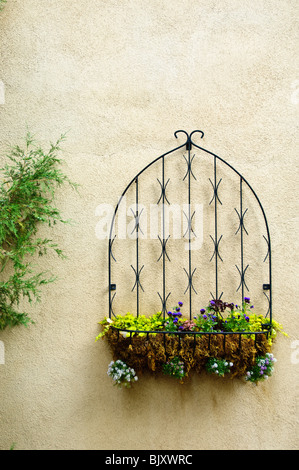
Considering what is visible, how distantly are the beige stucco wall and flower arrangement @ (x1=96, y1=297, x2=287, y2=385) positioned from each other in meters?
0.20

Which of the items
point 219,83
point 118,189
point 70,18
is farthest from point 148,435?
point 70,18

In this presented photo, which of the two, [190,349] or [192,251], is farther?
[192,251]

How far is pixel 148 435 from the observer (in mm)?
2406

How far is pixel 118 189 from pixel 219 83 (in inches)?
39.5

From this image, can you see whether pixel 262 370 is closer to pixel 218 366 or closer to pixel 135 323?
pixel 218 366

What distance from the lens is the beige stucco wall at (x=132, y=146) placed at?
7.91 feet

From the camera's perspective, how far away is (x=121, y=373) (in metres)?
2.27

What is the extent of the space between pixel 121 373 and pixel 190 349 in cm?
44

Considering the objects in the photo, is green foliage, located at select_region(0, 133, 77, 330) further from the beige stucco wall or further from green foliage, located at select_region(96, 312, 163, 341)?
Result: green foliage, located at select_region(96, 312, 163, 341)

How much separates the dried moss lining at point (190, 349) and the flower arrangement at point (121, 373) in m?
0.05

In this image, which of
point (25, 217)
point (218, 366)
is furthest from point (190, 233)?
point (25, 217)

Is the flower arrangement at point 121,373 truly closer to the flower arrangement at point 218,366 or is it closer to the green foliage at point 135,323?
the green foliage at point 135,323

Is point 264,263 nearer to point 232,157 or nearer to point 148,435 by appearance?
point 232,157

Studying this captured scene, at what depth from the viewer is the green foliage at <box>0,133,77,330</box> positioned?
8.00 feet
